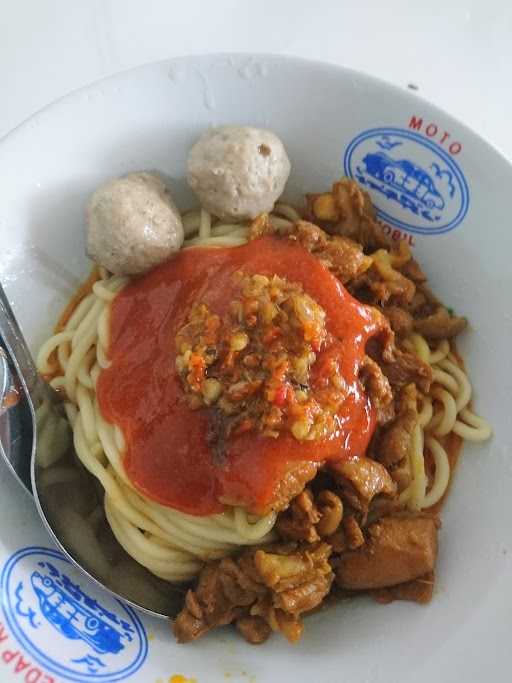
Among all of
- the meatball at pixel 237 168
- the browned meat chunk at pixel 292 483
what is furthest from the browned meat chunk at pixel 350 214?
the browned meat chunk at pixel 292 483

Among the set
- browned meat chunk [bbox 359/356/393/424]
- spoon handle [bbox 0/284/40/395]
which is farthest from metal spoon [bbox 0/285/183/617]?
browned meat chunk [bbox 359/356/393/424]

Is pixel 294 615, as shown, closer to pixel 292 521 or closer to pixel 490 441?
pixel 292 521

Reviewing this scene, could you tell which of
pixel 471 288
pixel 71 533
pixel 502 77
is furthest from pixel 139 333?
pixel 502 77

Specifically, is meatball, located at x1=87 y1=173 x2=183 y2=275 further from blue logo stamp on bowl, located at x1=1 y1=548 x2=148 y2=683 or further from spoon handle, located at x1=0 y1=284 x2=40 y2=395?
blue logo stamp on bowl, located at x1=1 y1=548 x2=148 y2=683

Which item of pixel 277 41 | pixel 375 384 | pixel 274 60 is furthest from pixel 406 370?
pixel 277 41

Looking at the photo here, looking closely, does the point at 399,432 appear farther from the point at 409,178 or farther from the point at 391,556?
the point at 409,178
